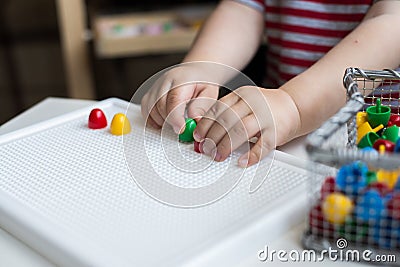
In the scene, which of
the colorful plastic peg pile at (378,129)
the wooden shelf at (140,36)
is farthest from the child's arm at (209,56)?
the wooden shelf at (140,36)

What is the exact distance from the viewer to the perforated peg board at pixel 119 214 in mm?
366

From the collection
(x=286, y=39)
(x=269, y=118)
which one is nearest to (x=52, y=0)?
(x=286, y=39)

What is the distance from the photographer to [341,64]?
58 centimetres

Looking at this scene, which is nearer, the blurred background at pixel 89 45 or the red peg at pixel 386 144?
the red peg at pixel 386 144

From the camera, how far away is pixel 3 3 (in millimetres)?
1473

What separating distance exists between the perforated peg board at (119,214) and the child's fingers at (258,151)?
13 millimetres

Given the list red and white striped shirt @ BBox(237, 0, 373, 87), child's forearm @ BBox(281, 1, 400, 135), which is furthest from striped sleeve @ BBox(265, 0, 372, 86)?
child's forearm @ BBox(281, 1, 400, 135)

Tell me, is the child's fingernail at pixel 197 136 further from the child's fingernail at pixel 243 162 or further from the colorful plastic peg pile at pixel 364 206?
the colorful plastic peg pile at pixel 364 206

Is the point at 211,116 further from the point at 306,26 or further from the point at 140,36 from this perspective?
the point at 140,36

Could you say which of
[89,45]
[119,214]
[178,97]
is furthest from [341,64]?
[89,45]

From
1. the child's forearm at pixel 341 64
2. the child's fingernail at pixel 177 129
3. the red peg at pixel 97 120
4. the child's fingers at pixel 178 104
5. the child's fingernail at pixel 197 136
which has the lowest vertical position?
the red peg at pixel 97 120

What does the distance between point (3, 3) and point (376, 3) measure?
42.7 inches

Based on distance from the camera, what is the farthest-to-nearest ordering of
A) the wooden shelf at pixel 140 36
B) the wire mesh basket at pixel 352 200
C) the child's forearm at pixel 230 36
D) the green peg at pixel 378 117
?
the wooden shelf at pixel 140 36
the child's forearm at pixel 230 36
the green peg at pixel 378 117
the wire mesh basket at pixel 352 200

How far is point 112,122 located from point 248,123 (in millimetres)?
141
